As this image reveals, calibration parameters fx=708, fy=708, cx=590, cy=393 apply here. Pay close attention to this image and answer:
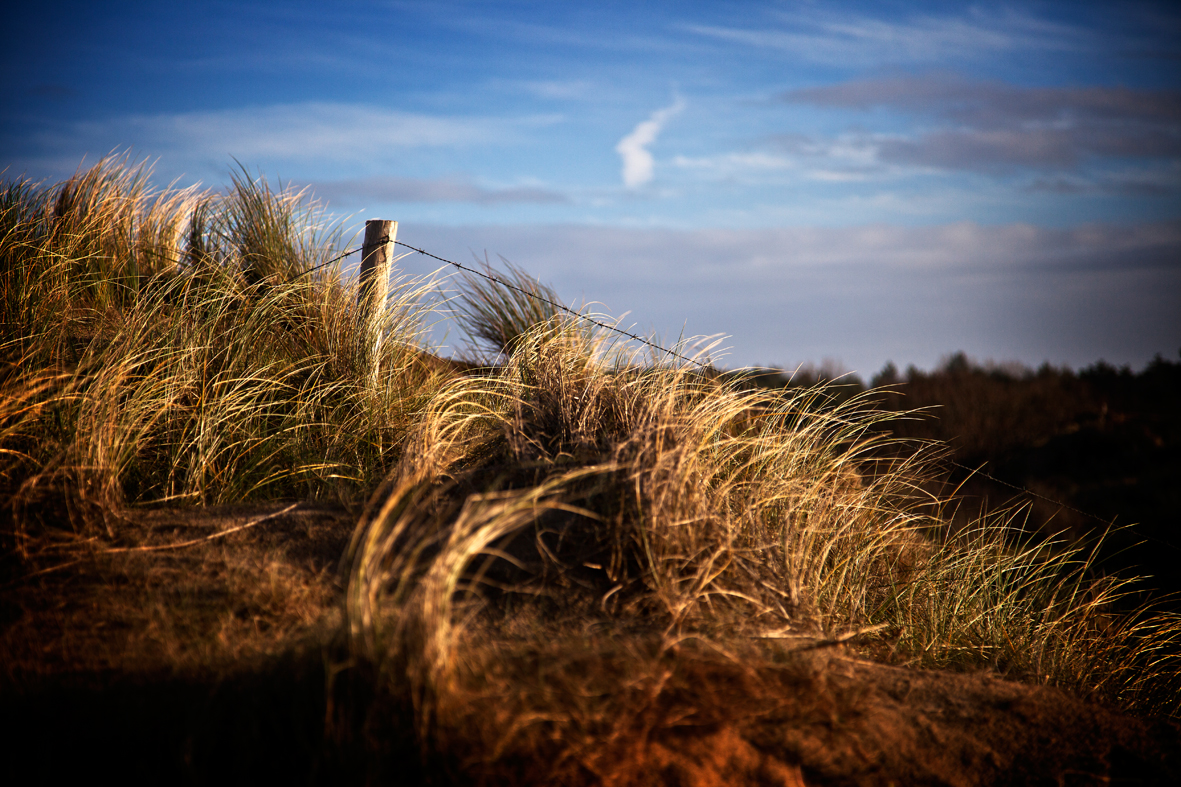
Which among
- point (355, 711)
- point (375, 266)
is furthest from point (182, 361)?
point (355, 711)

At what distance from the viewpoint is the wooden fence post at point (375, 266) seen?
16.5 feet

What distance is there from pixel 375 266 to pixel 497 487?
2.94m

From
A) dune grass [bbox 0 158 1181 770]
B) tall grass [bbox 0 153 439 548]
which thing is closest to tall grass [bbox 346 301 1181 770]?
dune grass [bbox 0 158 1181 770]

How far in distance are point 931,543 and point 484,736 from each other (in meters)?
3.43

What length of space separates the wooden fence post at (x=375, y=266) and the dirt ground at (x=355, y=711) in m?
2.57

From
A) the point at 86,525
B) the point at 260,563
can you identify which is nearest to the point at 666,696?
the point at 260,563

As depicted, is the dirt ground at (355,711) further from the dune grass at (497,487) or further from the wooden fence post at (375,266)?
the wooden fence post at (375,266)

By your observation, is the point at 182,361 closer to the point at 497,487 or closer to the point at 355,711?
the point at 497,487

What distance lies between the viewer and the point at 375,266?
529 centimetres

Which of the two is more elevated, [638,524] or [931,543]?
[638,524]

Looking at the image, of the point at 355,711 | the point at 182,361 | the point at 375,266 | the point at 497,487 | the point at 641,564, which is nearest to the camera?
the point at 355,711

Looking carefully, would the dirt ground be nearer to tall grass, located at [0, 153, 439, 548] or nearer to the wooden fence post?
tall grass, located at [0, 153, 439, 548]

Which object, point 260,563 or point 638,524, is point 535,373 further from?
point 260,563

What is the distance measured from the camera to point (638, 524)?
2549 millimetres
